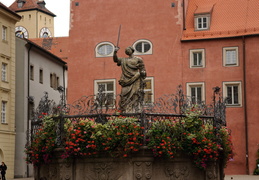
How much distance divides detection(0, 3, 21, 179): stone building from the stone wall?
76.7 feet

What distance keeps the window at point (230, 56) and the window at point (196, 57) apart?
1534 millimetres

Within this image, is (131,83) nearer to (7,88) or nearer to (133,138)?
(133,138)

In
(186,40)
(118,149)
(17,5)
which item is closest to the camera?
(118,149)

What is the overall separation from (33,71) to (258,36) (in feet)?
59.5

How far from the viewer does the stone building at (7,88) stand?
40906mm

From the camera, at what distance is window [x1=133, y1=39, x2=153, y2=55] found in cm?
4166

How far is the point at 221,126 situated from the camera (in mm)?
19672

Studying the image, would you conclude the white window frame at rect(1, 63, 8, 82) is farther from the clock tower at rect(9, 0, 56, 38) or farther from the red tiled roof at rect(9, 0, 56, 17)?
the red tiled roof at rect(9, 0, 56, 17)

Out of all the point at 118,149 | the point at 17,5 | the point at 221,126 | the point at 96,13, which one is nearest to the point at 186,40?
the point at 96,13

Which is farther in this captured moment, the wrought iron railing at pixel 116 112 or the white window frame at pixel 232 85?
the white window frame at pixel 232 85

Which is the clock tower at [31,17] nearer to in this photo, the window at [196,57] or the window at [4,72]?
the window at [4,72]

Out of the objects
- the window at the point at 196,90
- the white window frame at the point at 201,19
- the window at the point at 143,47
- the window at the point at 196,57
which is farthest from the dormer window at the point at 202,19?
the window at the point at 196,90

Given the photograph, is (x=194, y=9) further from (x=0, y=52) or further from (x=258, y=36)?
(x=0, y=52)

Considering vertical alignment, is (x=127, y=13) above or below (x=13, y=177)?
above
